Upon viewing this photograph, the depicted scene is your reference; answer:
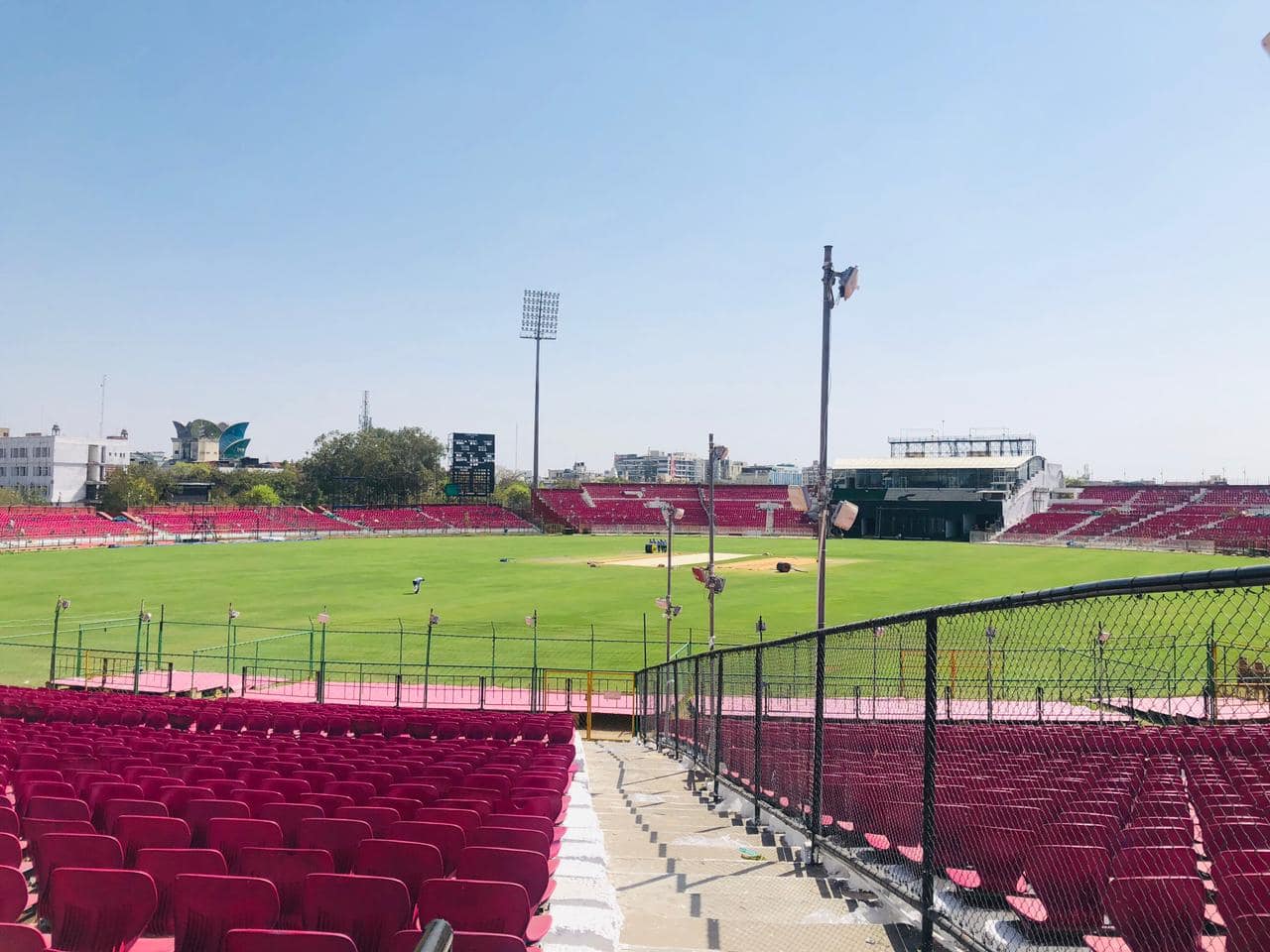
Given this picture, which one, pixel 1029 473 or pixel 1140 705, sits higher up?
pixel 1029 473

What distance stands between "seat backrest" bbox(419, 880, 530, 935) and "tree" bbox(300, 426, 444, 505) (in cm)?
Answer: 13884

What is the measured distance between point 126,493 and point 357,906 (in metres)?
121

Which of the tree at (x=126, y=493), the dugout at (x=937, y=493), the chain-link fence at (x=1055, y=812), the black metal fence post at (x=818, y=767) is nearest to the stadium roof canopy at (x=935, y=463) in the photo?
the dugout at (x=937, y=493)

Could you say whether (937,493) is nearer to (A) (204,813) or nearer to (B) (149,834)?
(A) (204,813)

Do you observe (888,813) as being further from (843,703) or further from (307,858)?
(843,703)

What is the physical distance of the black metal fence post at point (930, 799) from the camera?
5.02 m

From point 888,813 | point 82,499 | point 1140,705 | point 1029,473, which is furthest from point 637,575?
point 82,499

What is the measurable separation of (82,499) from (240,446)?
59482 mm

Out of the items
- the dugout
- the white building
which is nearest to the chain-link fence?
the dugout

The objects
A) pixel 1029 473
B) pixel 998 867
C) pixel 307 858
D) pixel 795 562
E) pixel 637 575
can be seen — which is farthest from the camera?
pixel 1029 473

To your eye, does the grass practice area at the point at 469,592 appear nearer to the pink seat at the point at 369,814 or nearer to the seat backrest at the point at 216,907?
the pink seat at the point at 369,814

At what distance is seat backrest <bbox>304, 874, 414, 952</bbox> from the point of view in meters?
4.63

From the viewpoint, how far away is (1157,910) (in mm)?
4535

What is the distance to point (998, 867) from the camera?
18.8 feet
